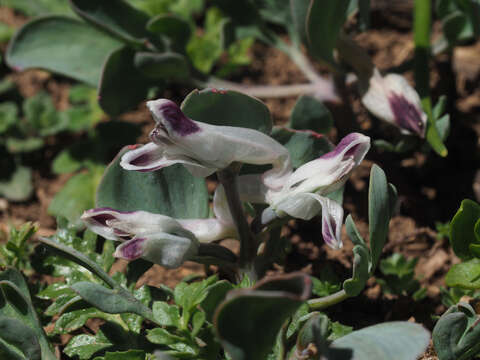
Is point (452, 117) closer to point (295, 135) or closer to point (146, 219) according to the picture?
point (295, 135)

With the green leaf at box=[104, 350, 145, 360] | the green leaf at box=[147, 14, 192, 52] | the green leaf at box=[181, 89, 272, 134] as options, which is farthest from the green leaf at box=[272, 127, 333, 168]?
the green leaf at box=[147, 14, 192, 52]

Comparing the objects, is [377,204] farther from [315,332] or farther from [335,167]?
[315,332]

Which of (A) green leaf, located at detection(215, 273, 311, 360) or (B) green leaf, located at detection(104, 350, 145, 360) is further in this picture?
(B) green leaf, located at detection(104, 350, 145, 360)

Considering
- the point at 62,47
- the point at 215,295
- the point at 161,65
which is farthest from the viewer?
the point at 62,47

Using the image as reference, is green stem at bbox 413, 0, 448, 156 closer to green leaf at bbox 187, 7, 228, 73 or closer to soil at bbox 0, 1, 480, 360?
soil at bbox 0, 1, 480, 360

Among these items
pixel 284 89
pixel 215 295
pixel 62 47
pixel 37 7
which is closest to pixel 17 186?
pixel 62 47

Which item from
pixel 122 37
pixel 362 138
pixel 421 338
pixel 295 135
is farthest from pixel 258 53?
pixel 421 338

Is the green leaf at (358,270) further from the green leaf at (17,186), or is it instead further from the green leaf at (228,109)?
the green leaf at (17,186)

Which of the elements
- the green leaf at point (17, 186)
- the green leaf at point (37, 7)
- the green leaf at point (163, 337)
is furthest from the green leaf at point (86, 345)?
the green leaf at point (37, 7)
